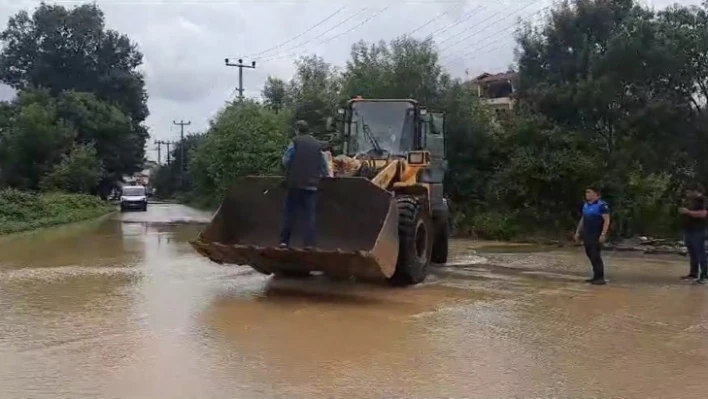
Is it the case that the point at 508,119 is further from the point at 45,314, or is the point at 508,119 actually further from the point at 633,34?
the point at 45,314

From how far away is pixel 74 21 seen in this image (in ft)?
185

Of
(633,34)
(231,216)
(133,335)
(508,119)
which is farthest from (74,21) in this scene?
(133,335)

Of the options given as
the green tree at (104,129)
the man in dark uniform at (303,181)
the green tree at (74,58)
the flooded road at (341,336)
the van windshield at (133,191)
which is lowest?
the flooded road at (341,336)

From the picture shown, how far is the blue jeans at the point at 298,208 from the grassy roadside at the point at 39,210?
16.8 metres

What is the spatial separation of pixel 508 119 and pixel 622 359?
1770cm

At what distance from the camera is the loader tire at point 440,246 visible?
14.2 meters

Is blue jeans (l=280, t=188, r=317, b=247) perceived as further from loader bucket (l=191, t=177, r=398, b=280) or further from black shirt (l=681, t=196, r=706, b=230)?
black shirt (l=681, t=196, r=706, b=230)

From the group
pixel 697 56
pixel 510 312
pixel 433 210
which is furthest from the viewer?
pixel 697 56

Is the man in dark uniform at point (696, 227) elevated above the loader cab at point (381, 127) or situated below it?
below

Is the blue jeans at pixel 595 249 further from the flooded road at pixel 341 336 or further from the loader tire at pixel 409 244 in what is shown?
the loader tire at pixel 409 244

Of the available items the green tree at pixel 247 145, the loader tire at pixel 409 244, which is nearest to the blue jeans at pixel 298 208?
the loader tire at pixel 409 244

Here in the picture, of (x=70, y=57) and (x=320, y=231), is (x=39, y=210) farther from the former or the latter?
(x=70, y=57)

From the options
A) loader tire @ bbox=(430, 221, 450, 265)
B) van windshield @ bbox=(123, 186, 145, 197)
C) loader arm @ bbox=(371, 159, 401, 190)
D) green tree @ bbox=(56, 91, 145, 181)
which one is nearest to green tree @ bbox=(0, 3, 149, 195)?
green tree @ bbox=(56, 91, 145, 181)

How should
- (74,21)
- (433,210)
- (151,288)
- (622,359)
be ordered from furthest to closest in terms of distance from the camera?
(74,21)
(433,210)
(151,288)
(622,359)
